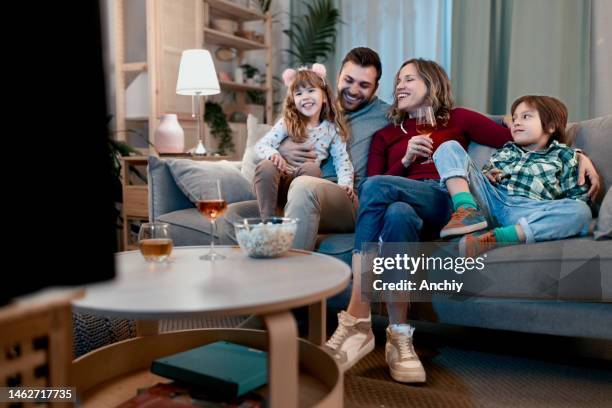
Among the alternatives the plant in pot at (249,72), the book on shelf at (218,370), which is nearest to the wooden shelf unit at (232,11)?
the plant in pot at (249,72)

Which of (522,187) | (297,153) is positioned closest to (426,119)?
(522,187)

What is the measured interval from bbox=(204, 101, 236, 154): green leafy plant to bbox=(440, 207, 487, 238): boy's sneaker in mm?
2593

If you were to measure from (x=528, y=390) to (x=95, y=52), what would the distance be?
4.84 ft

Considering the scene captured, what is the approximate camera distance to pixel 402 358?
1.51m

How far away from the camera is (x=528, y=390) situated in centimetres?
148

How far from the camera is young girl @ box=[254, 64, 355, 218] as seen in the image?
2.08 meters

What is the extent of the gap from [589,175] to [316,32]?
9.21 feet

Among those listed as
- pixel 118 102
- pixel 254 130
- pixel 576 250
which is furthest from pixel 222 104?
pixel 576 250

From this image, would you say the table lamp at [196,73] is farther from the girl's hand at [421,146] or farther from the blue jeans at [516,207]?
the blue jeans at [516,207]

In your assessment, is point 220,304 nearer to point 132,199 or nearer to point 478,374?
point 478,374

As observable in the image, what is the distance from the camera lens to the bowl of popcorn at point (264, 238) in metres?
1.19

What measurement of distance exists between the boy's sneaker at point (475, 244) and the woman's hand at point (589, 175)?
1.54 ft

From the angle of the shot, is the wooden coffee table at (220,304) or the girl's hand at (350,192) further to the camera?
the girl's hand at (350,192)

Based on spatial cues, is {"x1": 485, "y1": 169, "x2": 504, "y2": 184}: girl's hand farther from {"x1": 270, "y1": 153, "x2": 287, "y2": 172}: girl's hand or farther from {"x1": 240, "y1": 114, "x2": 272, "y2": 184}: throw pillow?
{"x1": 240, "y1": 114, "x2": 272, "y2": 184}: throw pillow
